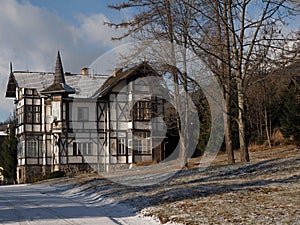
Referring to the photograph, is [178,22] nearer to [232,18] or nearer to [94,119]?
[232,18]

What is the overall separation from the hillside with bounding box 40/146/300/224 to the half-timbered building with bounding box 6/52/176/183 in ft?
58.6

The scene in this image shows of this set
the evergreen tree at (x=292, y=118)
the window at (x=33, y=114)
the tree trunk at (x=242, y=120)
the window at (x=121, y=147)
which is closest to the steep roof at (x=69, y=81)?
the window at (x=33, y=114)

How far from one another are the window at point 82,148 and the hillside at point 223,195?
18285 mm

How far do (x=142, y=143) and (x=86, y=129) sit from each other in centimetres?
449

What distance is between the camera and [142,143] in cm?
3791

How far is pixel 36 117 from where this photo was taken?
126 feet

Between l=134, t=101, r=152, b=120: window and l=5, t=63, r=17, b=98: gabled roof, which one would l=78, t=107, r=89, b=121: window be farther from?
l=5, t=63, r=17, b=98: gabled roof

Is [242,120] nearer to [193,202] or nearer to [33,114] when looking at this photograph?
[193,202]

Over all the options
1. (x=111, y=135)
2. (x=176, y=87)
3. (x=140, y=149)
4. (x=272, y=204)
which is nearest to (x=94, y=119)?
(x=111, y=135)

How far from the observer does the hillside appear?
9867mm

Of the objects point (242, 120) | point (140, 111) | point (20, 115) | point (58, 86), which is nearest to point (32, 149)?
point (20, 115)

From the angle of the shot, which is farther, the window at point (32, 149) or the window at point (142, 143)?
the window at point (32, 149)

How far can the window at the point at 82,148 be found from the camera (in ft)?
124

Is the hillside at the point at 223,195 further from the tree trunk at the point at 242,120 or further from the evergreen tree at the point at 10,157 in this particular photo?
the evergreen tree at the point at 10,157
